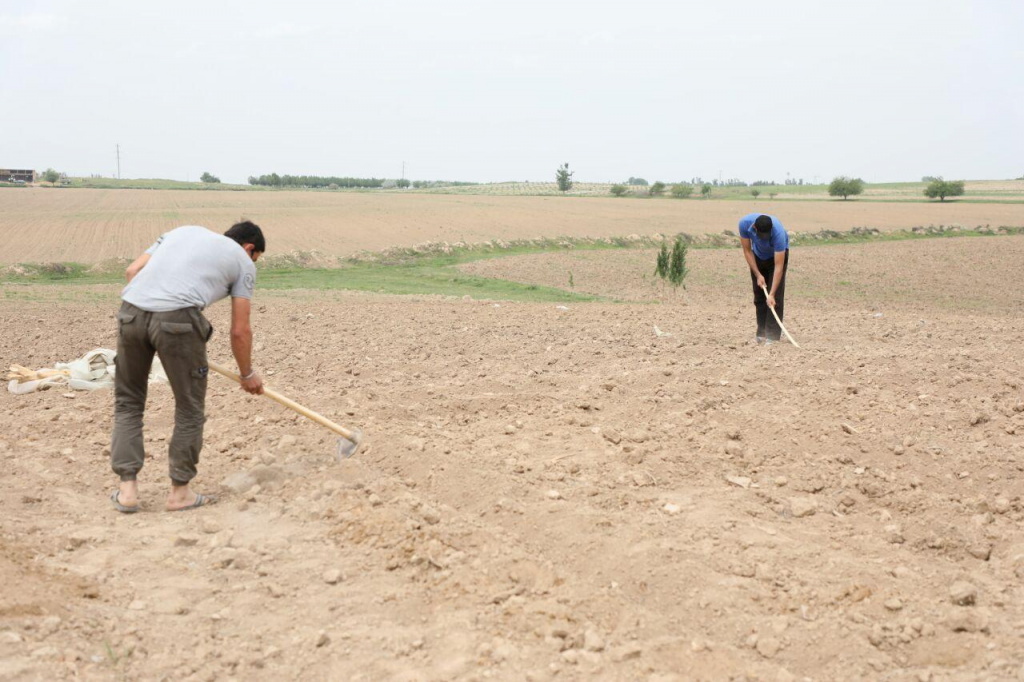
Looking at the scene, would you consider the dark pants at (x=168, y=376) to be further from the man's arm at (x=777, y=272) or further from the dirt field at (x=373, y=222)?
the dirt field at (x=373, y=222)

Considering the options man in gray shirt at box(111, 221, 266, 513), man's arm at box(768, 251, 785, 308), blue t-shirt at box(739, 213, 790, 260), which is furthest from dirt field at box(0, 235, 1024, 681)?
blue t-shirt at box(739, 213, 790, 260)

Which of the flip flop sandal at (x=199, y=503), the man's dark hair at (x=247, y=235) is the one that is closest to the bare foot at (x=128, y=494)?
the flip flop sandal at (x=199, y=503)

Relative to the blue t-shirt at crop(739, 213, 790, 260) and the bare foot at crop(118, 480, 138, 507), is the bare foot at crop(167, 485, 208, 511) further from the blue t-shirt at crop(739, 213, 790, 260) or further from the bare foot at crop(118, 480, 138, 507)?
the blue t-shirt at crop(739, 213, 790, 260)

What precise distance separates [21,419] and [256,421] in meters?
1.94

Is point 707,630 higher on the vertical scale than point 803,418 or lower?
lower

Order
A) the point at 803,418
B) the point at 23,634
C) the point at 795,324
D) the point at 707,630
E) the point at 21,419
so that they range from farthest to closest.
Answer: the point at 795,324
the point at 21,419
the point at 803,418
the point at 707,630
the point at 23,634

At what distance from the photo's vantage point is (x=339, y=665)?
3.45 meters

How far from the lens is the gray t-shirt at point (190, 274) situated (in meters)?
4.82

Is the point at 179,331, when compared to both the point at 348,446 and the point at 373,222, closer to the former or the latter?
the point at 348,446

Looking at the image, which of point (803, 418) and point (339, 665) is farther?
point (803, 418)

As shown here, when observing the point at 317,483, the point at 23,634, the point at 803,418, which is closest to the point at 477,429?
the point at 317,483

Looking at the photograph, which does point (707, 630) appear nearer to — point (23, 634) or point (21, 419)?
point (23, 634)

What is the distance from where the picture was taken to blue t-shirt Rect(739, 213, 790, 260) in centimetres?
904

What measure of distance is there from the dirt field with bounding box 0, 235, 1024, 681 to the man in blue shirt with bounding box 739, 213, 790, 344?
65 centimetres
